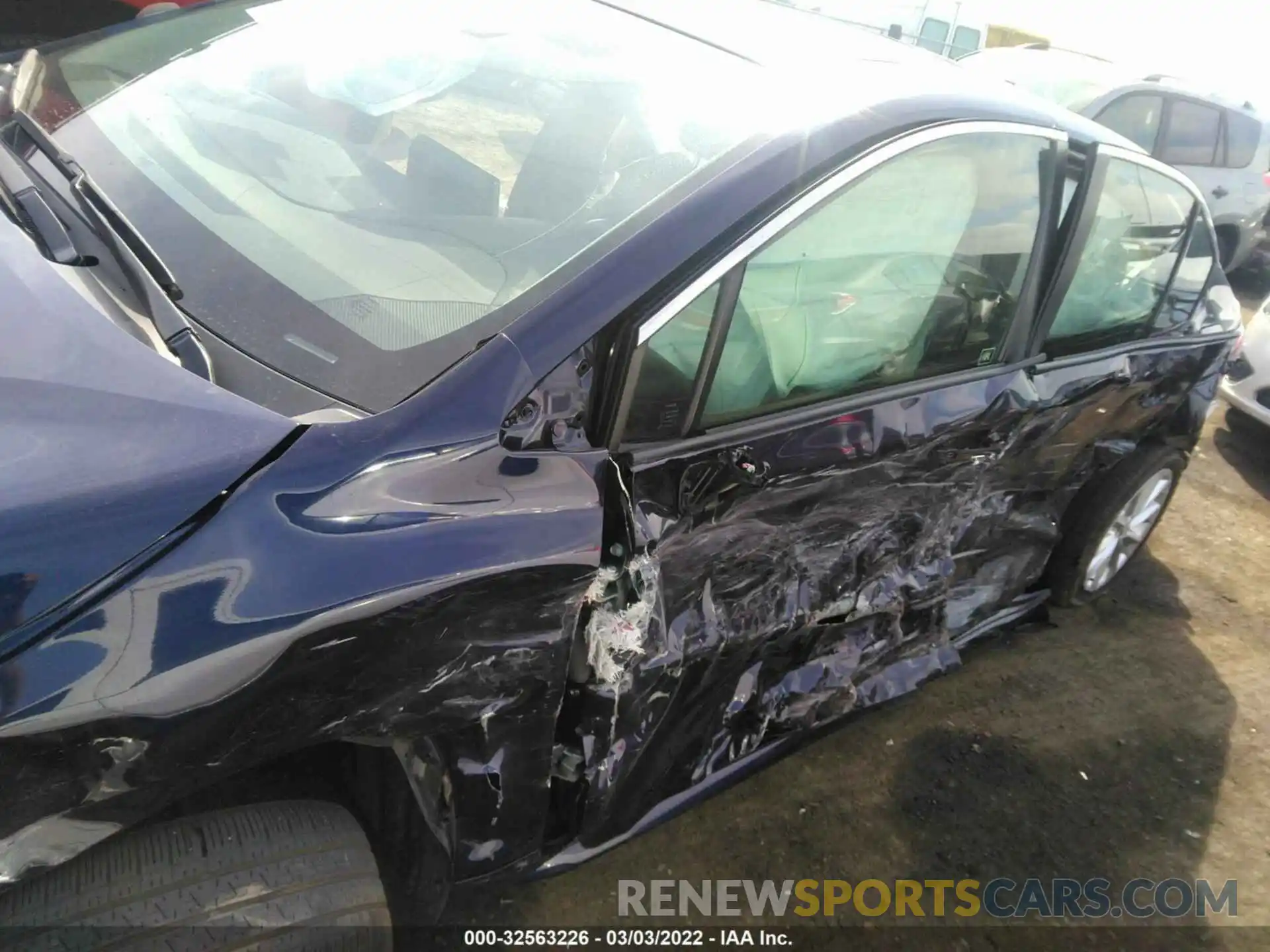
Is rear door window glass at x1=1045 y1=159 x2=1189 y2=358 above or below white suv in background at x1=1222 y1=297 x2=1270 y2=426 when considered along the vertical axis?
above

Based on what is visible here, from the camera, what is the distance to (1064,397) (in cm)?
245

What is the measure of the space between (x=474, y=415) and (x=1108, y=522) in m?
2.49

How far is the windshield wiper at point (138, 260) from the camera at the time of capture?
4.50 ft

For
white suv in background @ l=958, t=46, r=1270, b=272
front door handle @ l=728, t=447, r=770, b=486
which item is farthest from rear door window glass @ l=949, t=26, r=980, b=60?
front door handle @ l=728, t=447, r=770, b=486

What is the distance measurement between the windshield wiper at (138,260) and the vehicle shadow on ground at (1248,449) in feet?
16.1

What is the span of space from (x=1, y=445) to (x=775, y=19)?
74.8 inches

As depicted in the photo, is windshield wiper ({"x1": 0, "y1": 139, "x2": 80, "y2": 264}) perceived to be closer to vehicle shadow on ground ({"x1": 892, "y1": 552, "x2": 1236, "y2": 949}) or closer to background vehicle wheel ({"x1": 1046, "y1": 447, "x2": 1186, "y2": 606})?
vehicle shadow on ground ({"x1": 892, "y1": 552, "x2": 1236, "y2": 949})

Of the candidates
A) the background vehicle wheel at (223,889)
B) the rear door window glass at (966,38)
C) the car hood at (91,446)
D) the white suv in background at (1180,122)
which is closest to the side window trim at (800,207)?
the car hood at (91,446)

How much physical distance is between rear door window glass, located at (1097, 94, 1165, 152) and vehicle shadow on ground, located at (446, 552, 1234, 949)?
4546 mm

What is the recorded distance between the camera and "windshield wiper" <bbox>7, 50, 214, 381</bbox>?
1.37m

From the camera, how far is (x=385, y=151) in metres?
1.88

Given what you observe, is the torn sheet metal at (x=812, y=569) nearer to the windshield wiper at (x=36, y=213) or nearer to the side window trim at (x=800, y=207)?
the side window trim at (x=800, y=207)

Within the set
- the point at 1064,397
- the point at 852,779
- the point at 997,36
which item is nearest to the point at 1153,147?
the point at 1064,397

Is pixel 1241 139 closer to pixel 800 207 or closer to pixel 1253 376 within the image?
pixel 1253 376
